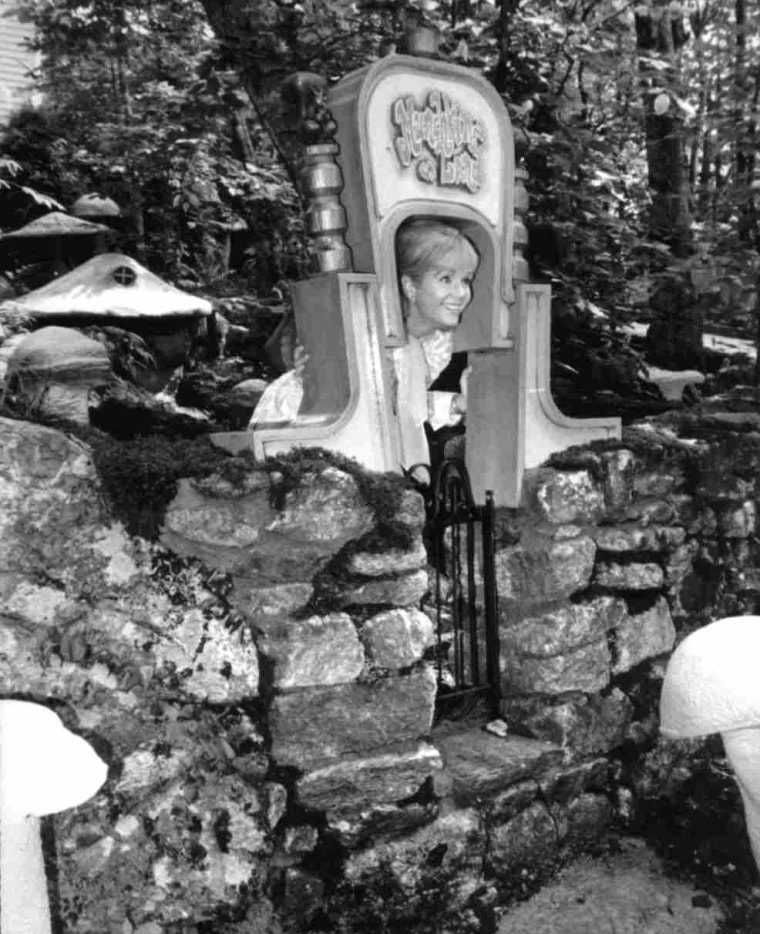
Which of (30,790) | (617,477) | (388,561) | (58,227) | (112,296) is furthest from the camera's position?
(58,227)

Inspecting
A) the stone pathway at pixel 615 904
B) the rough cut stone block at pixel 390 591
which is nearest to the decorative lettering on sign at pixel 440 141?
the rough cut stone block at pixel 390 591

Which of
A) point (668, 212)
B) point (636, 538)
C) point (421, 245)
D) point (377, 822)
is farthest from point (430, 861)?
point (668, 212)

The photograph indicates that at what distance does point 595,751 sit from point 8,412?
219 centimetres

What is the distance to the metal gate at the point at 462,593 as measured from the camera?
319 cm

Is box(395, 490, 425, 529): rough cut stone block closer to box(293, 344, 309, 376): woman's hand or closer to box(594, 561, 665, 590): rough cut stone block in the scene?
box(293, 344, 309, 376): woman's hand

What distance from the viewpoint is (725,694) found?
248 centimetres

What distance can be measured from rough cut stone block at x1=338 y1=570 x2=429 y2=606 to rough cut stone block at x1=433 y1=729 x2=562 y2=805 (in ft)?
1.92

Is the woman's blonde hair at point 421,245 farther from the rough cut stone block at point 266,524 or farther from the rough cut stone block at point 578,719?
the rough cut stone block at point 578,719

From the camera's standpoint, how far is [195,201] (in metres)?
7.50

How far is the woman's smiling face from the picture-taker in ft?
10.2

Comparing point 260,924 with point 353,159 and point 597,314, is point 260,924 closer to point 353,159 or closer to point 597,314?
point 353,159

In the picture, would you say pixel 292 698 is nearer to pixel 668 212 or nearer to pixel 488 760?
pixel 488 760

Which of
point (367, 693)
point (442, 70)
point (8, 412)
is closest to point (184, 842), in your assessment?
point (367, 693)

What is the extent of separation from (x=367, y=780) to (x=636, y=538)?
1291 mm
